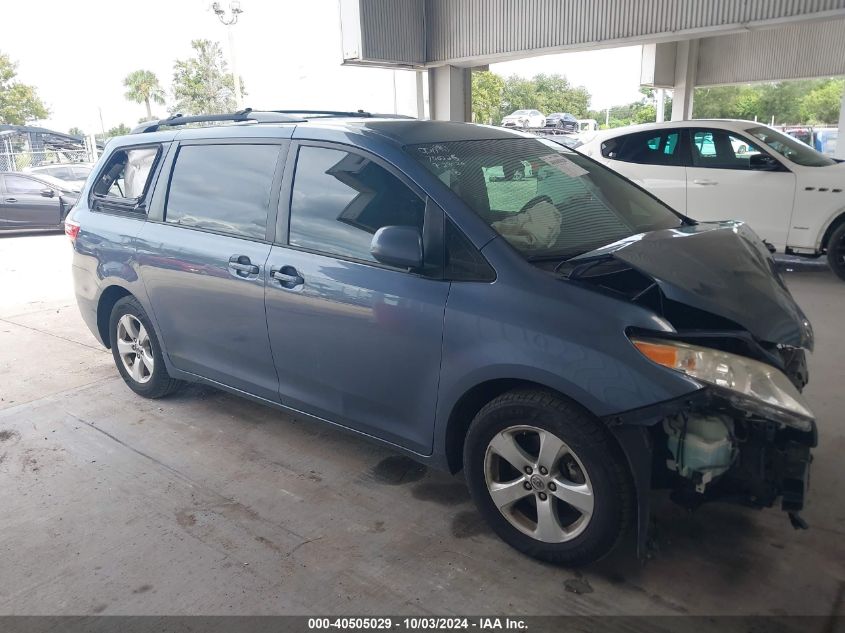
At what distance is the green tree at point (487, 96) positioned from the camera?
40250 millimetres

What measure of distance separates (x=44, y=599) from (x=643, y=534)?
233cm

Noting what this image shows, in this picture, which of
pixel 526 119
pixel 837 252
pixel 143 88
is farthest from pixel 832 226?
pixel 143 88

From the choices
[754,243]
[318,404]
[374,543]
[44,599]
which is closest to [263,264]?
[318,404]

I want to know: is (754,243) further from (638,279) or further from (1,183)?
(1,183)

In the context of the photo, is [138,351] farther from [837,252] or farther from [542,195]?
[837,252]

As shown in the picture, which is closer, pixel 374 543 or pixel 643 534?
pixel 643 534

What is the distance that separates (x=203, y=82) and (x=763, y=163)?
174 feet

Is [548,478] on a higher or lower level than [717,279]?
lower

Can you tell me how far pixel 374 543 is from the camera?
3.05 meters

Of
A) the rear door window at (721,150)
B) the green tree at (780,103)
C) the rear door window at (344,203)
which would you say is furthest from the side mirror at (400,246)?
the green tree at (780,103)

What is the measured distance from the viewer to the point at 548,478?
9.01 feet

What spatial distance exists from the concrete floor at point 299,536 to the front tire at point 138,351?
0.20 meters

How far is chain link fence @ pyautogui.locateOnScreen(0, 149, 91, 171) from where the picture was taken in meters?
27.7

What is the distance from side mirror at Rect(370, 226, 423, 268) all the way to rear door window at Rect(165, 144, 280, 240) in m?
0.93
